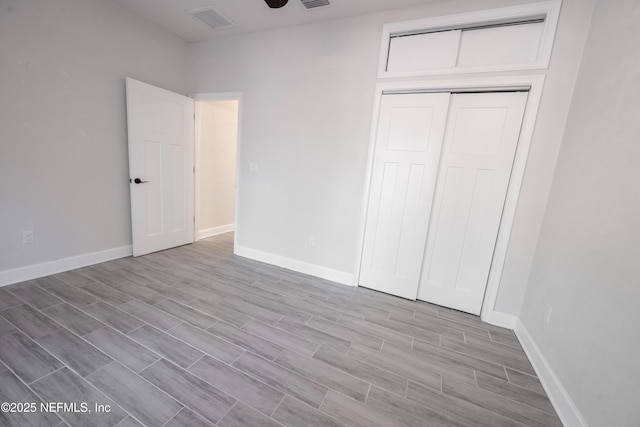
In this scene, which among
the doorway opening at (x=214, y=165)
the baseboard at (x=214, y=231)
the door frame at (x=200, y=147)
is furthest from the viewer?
the baseboard at (x=214, y=231)

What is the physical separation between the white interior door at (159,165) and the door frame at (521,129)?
8.66ft

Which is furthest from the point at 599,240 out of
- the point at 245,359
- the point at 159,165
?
the point at 159,165

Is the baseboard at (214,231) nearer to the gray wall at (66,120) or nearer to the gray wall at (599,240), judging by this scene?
the gray wall at (66,120)

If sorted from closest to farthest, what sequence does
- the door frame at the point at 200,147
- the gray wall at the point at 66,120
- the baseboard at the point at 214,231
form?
the gray wall at the point at 66,120
the door frame at the point at 200,147
the baseboard at the point at 214,231

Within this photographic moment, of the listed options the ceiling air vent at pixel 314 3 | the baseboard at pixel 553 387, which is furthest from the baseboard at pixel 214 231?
the baseboard at pixel 553 387

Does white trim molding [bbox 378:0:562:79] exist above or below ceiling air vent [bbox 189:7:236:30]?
below

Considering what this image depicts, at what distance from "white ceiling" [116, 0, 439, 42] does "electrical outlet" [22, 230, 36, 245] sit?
2552 millimetres

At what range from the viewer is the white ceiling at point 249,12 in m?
2.22

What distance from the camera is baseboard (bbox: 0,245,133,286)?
7.07 feet

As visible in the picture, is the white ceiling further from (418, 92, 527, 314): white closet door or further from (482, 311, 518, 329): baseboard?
(482, 311, 518, 329): baseboard

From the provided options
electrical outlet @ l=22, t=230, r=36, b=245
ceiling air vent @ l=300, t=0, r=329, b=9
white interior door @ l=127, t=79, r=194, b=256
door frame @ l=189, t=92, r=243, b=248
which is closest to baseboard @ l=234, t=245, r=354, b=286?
door frame @ l=189, t=92, r=243, b=248

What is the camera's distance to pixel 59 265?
2.44 meters

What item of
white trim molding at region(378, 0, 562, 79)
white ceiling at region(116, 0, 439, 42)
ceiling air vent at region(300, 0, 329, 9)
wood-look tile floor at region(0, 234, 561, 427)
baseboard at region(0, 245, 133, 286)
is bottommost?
wood-look tile floor at region(0, 234, 561, 427)

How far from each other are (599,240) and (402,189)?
1371mm
